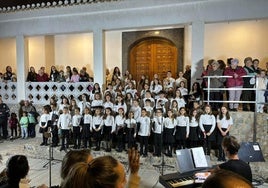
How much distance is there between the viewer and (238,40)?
10578 mm

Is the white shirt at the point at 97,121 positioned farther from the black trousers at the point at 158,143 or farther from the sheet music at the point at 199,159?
the sheet music at the point at 199,159

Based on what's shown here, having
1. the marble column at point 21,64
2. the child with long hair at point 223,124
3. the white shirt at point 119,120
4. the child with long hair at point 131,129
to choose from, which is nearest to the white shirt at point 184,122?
the child with long hair at point 223,124

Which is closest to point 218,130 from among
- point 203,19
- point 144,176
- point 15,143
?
point 144,176

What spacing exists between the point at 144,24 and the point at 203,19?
200 centimetres

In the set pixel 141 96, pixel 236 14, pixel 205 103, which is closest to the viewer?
pixel 205 103

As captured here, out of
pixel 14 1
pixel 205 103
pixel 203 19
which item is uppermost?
pixel 14 1

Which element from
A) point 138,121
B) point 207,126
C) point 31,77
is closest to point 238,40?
point 207,126

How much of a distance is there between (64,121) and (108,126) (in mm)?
1399

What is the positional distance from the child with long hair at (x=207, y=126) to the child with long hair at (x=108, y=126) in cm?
251

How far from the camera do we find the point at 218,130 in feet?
22.4

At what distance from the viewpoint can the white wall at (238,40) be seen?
1037 centimetres

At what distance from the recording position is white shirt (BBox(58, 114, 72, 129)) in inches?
314

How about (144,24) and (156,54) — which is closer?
(144,24)

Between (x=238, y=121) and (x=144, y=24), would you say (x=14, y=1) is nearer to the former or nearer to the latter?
(x=144, y=24)
